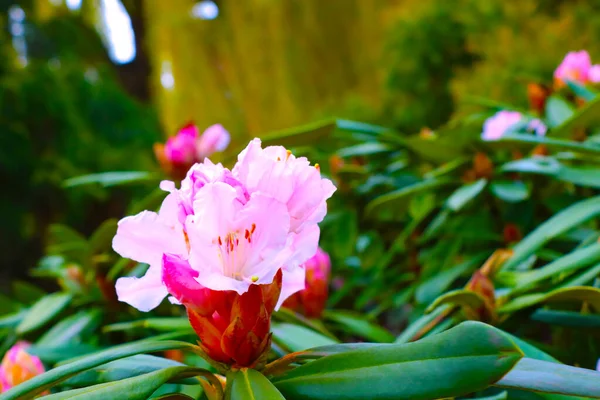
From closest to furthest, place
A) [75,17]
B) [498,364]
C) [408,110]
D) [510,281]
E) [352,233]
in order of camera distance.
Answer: [498,364], [510,281], [352,233], [408,110], [75,17]

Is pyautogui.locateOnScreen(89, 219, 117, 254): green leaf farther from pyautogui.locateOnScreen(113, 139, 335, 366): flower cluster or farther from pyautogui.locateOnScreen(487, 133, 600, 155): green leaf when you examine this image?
pyautogui.locateOnScreen(487, 133, 600, 155): green leaf

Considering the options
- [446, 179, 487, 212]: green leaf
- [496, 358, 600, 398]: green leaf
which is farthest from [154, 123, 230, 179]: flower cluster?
[496, 358, 600, 398]: green leaf

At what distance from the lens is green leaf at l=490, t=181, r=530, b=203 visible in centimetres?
63

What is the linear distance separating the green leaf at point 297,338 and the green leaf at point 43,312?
319 millimetres

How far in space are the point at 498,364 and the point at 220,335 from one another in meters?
0.17

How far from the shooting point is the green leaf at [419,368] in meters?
0.28

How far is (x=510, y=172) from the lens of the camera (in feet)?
2.37

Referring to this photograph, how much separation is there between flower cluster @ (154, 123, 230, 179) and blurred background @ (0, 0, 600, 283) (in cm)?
123

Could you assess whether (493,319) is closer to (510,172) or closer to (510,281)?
(510,281)

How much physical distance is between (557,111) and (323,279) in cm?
40

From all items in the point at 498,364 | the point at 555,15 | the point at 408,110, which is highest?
the point at 555,15

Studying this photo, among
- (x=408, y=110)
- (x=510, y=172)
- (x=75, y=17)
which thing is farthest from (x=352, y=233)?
(x=75, y=17)

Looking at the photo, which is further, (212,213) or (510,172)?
(510,172)

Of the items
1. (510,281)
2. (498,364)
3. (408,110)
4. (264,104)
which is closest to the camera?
(498,364)
